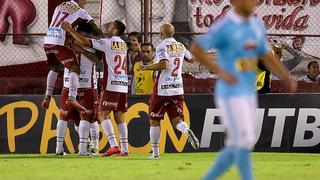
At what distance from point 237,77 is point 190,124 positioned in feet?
31.5

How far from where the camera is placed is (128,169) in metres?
12.5

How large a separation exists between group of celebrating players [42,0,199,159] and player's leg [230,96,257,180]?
21.8ft

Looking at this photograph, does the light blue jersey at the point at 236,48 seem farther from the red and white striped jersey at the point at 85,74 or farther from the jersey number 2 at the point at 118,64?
the red and white striped jersey at the point at 85,74

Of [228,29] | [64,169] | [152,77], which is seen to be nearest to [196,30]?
[152,77]

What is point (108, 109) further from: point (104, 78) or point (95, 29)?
point (95, 29)

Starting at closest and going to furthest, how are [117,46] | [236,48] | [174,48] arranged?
[236,48] < [174,48] < [117,46]

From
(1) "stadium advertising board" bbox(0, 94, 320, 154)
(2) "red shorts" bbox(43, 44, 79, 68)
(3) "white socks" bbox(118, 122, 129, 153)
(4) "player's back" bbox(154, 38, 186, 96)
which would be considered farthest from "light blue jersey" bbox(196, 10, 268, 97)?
(1) "stadium advertising board" bbox(0, 94, 320, 154)

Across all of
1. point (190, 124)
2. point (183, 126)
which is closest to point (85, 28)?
point (183, 126)

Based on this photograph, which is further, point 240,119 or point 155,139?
point 155,139

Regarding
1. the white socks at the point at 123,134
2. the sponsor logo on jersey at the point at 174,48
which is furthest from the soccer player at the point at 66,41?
the sponsor logo on jersey at the point at 174,48

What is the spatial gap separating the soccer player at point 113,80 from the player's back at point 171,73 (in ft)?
2.41

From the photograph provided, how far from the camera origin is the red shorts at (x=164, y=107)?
608 inches

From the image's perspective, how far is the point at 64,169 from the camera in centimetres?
1250

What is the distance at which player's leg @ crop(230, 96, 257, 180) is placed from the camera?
842 centimetres
